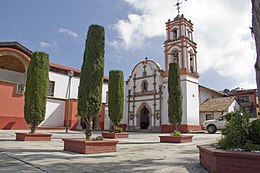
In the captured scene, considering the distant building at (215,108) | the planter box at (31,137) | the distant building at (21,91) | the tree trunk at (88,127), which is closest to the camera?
the tree trunk at (88,127)

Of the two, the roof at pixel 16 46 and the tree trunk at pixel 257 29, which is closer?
the tree trunk at pixel 257 29

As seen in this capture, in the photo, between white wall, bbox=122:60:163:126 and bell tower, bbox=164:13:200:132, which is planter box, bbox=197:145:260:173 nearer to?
bell tower, bbox=164:13:200:132

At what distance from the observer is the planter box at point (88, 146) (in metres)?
7.21

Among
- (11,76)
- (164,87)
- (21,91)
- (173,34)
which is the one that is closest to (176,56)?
(173,34)

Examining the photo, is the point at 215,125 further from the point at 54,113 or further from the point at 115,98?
the point at 54,113

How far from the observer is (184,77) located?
2475cm

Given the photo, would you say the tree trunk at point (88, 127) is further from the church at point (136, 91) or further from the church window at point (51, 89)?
the church window at point (51, 89)

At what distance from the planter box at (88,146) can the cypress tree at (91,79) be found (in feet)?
2.10

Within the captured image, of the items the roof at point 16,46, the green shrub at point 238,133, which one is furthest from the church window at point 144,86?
the green shrub at point 238,133

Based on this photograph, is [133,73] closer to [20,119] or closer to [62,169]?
[20,119]

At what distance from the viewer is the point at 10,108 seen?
20.7m

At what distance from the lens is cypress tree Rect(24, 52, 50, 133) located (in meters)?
11.6

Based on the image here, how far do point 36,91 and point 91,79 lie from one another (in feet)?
16.3

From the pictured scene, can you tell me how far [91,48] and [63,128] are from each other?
17326mm
